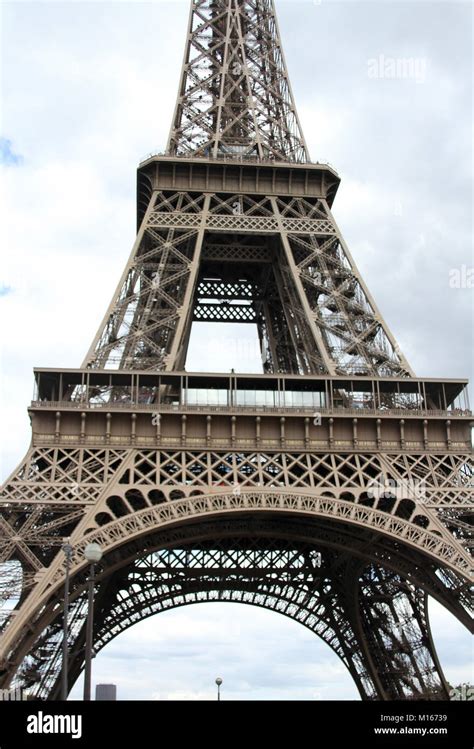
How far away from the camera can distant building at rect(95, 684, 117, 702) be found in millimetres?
59969

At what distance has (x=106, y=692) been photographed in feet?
200

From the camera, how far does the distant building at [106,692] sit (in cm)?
5997

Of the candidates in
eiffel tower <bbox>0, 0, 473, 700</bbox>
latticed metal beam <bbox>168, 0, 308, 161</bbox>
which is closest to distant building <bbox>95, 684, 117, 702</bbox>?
eiffel tower <bbox>0, 0, 473, 700</bbox>

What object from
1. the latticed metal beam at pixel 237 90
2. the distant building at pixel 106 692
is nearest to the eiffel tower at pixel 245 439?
the latticed metal beam at pixel 237 90

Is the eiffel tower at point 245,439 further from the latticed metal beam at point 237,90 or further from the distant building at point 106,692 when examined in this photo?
the distant building at point 106,692

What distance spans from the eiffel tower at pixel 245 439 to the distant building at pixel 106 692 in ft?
44.2

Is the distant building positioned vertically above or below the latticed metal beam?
below

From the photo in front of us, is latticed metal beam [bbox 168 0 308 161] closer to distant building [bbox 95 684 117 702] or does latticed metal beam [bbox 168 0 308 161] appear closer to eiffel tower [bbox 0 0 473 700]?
eiffel tower [bbox 0 0 473 700]

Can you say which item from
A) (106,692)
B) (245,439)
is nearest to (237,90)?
(245,439)

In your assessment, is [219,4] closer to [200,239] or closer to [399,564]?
[200,239]

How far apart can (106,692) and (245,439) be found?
1293 inches

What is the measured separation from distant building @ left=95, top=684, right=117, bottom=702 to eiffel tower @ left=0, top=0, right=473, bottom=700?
44.2 ft

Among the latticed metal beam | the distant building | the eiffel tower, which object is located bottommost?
the distant building
